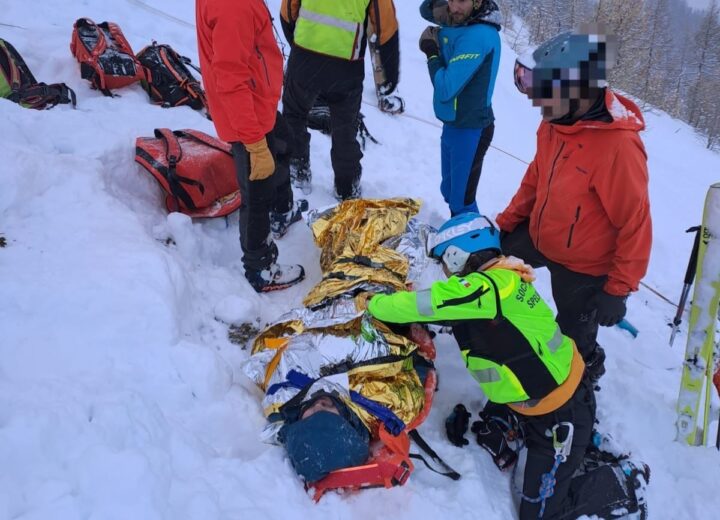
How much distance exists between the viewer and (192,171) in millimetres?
3611

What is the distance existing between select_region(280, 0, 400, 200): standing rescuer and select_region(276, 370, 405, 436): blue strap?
206 centimetres

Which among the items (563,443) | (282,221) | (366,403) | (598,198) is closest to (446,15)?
(598,198)

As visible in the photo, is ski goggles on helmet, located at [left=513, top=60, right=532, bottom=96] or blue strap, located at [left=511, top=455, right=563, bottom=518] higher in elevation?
ski goggles on helmet, located at [left=513, top=60, right=532, bottom=96]

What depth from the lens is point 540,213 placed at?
2738mm

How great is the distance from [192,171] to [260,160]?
Answer: 0.98 meters

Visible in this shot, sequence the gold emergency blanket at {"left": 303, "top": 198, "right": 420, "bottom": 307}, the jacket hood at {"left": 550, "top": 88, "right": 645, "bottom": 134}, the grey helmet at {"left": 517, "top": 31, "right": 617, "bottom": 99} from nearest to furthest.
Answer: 1. the grey helmet at {"left": 517, "top": 31, "right": 617, "bottom": 99}
2. the jacket hood at {"left": 550, "top": 88, "right": 645, "bottom": 134}
3. the gold emergency blanket at {"left": 303, "top": 198, "right": 420, "bottom": 307}

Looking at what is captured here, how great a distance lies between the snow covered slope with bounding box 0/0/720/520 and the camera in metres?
1.82

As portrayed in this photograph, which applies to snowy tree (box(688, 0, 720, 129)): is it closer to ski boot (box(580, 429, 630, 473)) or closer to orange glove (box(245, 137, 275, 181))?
ski boot (box(580, 429, 630, 473))

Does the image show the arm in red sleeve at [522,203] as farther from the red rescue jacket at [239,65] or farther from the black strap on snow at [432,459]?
the red rescue jacket at [239,65]

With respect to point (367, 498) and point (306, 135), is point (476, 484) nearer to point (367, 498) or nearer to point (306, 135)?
point (367, 498)

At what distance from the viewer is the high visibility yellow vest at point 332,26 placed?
10.9ft

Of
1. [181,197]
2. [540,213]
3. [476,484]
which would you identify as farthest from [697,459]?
[181,197]

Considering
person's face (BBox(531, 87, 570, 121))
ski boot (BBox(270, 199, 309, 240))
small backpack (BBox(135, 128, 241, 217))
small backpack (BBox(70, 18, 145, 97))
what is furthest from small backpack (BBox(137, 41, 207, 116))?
person's face (BBox(531, 87, 570, 121))

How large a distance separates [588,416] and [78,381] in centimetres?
226
